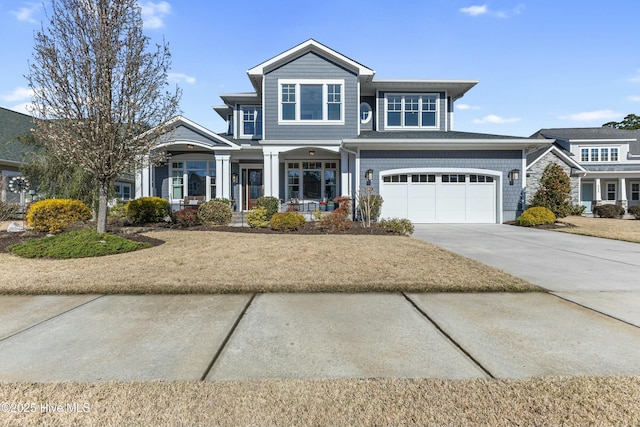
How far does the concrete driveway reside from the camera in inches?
178

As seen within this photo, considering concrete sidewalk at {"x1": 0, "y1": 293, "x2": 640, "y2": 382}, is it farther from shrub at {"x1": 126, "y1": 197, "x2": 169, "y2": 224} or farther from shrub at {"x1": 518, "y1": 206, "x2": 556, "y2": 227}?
shrub at {"x1": 518, "y1": 206, "x2": 556, "y2": 227}

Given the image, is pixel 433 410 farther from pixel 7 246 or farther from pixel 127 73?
pixel 7 246

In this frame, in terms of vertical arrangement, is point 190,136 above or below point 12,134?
below

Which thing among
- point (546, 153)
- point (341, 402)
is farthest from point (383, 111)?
point (341, 402)

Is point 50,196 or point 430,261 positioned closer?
point 430,261

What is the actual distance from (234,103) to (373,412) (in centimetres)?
1869

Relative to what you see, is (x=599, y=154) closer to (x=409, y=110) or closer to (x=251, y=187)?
(x=409, y=110)

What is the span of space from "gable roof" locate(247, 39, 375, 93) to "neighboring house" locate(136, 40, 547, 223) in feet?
0.15

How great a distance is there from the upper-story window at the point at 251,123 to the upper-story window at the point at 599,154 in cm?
2659

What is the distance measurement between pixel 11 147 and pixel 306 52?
53.9 feet

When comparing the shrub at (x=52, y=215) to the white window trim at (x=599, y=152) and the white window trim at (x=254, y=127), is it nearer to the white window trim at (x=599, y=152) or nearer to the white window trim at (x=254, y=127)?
the white window trim at (x=254, y=127)

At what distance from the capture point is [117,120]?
26.5ft

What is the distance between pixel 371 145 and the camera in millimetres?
14625

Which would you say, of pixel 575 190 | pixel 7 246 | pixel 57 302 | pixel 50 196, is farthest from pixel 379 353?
pixel 575 190
